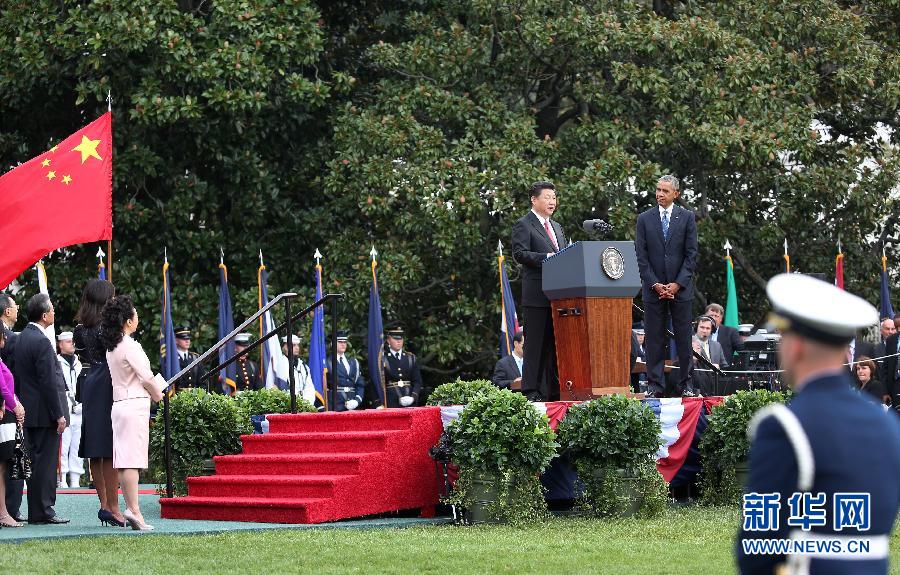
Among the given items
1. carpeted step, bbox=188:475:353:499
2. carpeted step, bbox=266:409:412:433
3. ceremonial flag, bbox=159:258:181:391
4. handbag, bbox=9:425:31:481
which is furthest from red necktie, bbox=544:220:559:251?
ceremonial flag, bbox=159:258:181:391

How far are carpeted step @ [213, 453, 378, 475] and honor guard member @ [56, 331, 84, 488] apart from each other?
5.40 m

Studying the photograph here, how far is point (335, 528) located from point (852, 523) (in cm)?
690

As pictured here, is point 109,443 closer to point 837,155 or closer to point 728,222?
point 728,222

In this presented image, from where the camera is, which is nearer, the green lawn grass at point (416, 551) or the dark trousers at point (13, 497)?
the green lawn grass at point (416, 551)

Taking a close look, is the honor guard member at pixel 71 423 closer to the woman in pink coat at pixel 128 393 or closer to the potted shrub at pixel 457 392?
the potted shrub at pixel 457 392

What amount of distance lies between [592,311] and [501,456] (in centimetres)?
136

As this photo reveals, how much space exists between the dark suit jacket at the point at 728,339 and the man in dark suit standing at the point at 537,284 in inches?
189

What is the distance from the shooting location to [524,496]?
33.2ft

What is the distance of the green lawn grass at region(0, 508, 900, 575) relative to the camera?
7.72 metres

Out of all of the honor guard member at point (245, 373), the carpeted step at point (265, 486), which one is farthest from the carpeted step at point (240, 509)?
the honor guard member at point (245, 373)

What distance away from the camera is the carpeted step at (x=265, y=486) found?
10.3 m

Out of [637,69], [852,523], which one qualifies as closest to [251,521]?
[852,523]

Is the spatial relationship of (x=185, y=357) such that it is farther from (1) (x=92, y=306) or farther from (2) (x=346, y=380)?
(1) (x=92, y=306)

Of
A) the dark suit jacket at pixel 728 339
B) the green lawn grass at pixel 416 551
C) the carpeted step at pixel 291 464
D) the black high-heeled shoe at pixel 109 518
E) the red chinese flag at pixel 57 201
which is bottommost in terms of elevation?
the green lawn grass at pixel 416 551
